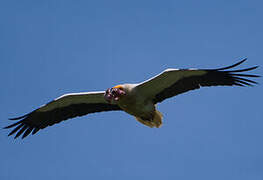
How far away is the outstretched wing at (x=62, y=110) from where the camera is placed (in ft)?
38.7

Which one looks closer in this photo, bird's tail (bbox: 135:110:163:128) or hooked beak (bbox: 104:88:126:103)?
hooked beak (bbox: 104:88:126:103)

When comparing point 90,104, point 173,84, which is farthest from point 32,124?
point 173,84

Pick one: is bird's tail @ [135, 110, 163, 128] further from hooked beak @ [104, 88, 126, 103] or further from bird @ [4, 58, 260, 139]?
hooked beak @ [104, 88, 126, 103]

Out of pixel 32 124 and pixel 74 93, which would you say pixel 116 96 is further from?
pixel 32 124

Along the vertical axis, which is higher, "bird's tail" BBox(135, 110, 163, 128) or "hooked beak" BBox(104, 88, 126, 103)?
"hooked beak" BBox(104, 88, 126, 103)

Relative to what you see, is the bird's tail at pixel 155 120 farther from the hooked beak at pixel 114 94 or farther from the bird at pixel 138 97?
the hooked beak at pixel 114 94

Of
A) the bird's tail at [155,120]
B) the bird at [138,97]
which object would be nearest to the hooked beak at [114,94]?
the bird at [138,97]

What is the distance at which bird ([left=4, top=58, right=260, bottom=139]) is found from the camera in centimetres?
1098

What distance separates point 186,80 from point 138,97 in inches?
45.2

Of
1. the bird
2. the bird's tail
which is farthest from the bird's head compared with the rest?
the bird's tail

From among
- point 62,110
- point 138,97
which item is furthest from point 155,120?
point 62,110

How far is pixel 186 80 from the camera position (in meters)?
11.3

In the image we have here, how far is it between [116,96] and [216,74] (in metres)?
2.25

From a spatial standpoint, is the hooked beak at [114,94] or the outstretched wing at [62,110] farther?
the outstretched wing at [62,110]
